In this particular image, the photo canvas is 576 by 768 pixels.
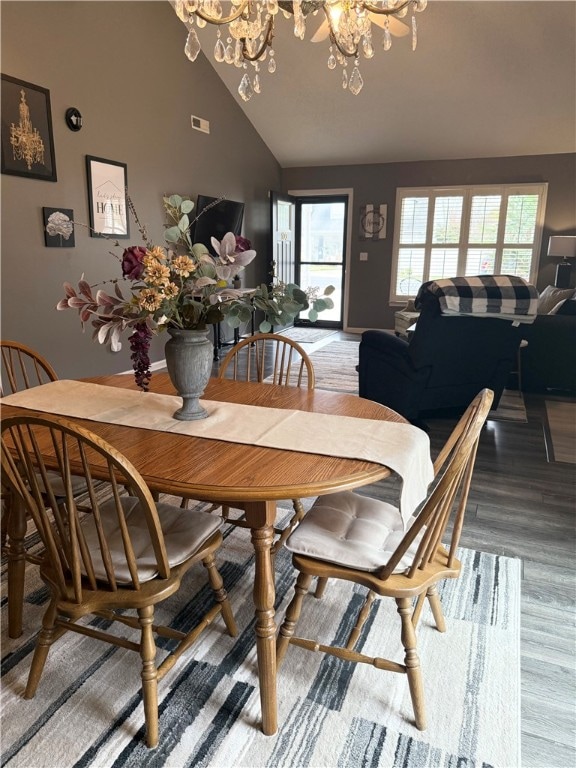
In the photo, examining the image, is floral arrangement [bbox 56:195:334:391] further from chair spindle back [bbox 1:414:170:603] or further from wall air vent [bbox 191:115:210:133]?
wall air vent [bbox 191:115:210:133]

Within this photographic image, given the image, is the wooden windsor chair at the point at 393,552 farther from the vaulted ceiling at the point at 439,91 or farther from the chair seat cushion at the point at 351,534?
the vaulted ceiling at the point at 439,91

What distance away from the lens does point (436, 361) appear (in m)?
3.59

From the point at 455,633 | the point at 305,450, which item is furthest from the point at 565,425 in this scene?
the point at 305,450

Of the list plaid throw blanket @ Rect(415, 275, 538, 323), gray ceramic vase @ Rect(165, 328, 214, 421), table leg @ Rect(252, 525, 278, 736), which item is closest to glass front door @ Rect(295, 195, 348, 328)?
plaid throw blanket @ Rect(415, 275, 538, 323)

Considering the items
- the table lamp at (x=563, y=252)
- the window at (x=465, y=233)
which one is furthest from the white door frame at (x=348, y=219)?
the table lamp at (x=563, y=252)

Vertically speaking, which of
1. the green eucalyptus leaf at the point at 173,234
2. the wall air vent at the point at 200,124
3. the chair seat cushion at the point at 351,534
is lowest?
the chair seat cushion at the point at 351,534

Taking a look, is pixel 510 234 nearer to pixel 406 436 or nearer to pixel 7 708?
pixel 406 436

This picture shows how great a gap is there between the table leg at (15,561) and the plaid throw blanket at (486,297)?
2.71 metres

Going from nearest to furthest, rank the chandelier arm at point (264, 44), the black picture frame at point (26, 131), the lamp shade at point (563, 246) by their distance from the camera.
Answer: the chandelier arm at point (264, 44)
the black picture frame at point (26, 131)
the lamp shade at point (563, 246)

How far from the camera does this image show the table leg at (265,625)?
1403mm

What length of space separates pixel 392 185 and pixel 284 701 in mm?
7519

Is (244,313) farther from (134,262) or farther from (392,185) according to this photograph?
(392,185)

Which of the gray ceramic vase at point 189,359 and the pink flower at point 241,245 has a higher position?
the pink flower at point 241,245

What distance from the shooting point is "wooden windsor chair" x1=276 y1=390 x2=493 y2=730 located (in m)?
1.36
